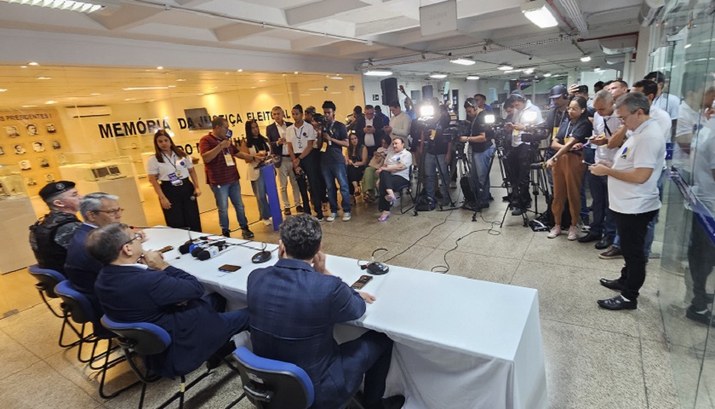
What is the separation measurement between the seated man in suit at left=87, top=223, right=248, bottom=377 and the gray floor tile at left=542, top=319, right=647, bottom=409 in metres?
1.89

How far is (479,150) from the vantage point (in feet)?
16.1

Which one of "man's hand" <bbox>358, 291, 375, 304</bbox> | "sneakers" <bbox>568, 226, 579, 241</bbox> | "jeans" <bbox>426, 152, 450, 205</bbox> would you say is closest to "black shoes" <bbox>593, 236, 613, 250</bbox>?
"sneakers" <bbox>568, 226, 579, 241</bbox>

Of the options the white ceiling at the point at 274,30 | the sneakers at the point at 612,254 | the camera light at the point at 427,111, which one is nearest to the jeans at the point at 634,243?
the sneakers at the point at 612,254

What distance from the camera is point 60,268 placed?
2.46 m

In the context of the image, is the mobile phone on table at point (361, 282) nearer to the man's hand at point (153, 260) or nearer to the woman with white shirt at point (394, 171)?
the man's hand at point (153, 260)

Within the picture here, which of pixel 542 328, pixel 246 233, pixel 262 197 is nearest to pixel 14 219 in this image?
pixel 246 233

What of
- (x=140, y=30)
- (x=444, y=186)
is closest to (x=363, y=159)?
(x=444, y=186)

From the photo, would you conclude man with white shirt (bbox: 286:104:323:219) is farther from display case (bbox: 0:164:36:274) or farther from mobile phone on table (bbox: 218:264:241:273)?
display case (bbox: 0:164:36:274)

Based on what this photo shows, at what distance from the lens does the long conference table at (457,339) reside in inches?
54.1

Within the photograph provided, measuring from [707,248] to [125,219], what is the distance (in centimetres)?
651

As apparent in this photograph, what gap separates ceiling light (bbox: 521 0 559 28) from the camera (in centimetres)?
371

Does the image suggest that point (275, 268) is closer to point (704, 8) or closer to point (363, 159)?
point (704, 8)

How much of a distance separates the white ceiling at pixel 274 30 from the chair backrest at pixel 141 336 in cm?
267

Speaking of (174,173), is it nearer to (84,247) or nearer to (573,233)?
(84,247)
